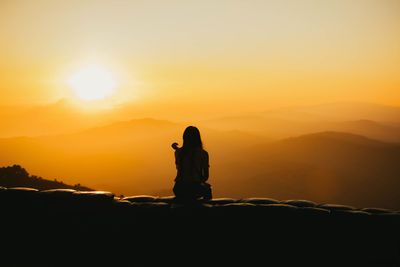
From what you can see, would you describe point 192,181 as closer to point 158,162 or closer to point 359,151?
point 359,151

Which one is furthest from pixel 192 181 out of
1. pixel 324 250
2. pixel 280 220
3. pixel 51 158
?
pixel 51 158

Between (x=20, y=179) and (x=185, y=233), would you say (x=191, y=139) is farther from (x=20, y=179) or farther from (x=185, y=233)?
(x=20, y=179)

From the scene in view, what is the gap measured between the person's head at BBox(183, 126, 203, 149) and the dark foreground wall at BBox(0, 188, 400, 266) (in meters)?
1.13

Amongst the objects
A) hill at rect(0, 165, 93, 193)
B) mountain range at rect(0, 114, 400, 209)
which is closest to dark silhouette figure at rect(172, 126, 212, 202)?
hill at rect(0, 165, 93, 193)

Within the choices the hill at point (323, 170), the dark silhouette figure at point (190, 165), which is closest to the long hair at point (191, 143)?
the dark silhouette figure at point (190, 165)

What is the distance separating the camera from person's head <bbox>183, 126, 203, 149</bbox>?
19.9ft

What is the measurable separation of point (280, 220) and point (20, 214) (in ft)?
13.5

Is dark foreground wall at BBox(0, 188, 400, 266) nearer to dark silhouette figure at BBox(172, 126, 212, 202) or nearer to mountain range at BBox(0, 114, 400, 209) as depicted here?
dark silhouette figure at BBox(172, 126, 212, 202)

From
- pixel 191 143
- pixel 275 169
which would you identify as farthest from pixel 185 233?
pixel 275 169

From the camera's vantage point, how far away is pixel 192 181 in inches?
242

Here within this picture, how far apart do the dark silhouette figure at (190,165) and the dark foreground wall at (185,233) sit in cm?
58

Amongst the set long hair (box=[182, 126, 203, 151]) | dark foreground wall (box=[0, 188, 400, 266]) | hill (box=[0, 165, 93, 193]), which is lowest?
dark foreground wall (box=[0, 188, 400, 266])

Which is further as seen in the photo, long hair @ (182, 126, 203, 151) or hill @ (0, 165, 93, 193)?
hill @ (0, 165, 93, 193)

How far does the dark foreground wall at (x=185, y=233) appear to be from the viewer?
16.9 feet
